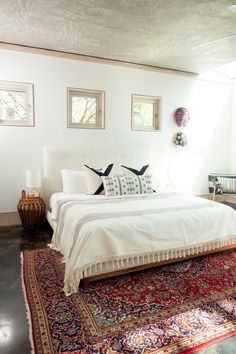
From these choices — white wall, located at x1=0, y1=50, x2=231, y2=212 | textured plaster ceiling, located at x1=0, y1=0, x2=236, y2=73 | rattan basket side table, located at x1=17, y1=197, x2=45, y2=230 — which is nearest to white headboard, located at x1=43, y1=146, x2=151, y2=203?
white wall, located at x1=0, y1=50, x2=231, y2=212

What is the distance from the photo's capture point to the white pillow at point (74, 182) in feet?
12.3

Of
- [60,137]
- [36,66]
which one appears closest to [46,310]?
[60,137]

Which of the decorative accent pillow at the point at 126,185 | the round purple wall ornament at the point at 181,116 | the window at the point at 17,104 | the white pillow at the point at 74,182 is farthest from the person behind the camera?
the round purple wall ornament at the point at 181,116

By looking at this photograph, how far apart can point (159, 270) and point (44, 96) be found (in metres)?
3.10

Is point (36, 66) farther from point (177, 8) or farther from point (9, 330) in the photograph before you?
point (9, 330)

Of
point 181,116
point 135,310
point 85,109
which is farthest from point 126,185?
point 181,116

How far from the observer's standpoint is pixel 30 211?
3643 millimetres

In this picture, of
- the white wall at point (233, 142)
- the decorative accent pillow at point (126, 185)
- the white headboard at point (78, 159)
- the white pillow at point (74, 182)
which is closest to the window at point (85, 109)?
the white headboard at point (78, 159)

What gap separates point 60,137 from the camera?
4160 mm

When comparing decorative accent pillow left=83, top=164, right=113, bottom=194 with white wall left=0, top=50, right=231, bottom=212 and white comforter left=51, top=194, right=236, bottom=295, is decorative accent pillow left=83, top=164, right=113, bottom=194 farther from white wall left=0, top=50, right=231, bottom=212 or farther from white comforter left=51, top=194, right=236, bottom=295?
white wall left=0, top=50, right=231, bottom=212

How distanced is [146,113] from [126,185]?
200 centimetres

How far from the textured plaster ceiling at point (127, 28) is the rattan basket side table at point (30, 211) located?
229cm

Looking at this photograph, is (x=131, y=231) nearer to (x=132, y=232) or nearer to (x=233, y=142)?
(x=132, y=232)

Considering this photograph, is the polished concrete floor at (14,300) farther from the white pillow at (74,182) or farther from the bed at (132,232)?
the white pillow at (74,182)
